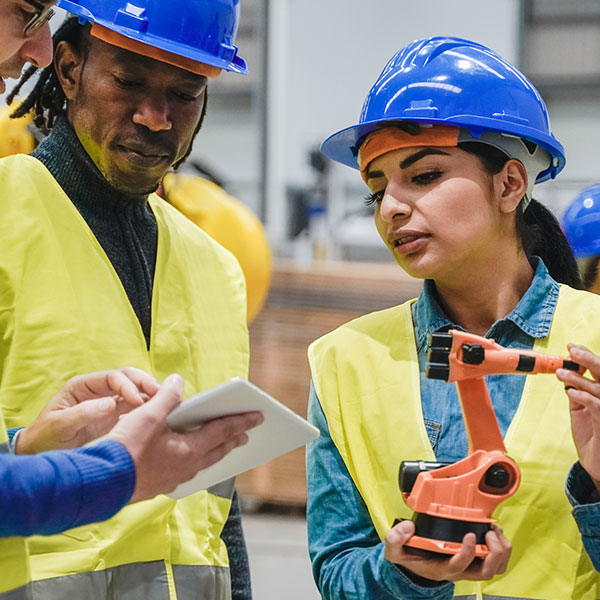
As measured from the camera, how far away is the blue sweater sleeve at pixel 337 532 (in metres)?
1.86

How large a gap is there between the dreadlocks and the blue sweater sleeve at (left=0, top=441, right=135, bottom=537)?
1.11m

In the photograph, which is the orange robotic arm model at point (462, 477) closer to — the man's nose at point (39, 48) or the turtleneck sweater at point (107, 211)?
the turtleneck sweater at point (107, 211)

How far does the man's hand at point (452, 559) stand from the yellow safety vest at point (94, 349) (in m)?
0.61

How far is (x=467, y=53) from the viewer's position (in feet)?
6.70

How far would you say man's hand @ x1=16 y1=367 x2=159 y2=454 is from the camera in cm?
178

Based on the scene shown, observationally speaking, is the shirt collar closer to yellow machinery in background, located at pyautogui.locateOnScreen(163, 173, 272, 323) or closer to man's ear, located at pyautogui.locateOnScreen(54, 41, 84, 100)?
man's ear, located at pyautogui.locateOnScreen(54, 41, 84, 100)

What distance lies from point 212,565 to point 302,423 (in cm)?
74

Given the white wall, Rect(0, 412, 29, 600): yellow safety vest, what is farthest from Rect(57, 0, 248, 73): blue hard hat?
the white wall

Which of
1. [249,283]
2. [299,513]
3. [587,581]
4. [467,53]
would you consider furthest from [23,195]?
[299,513]

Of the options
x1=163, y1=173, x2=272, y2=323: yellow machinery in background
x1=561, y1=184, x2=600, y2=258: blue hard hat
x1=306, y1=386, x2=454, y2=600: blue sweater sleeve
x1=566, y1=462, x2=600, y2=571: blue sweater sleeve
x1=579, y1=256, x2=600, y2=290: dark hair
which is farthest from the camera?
x1=163, y1=173, x2=272, y2=323: yellow machinery in background

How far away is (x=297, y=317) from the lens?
739cm

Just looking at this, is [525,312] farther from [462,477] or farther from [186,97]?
[186,97]

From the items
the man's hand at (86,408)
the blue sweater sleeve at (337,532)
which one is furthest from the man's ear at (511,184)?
the man's hand at (86,408)

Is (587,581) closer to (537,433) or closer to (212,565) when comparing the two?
(537,433)
